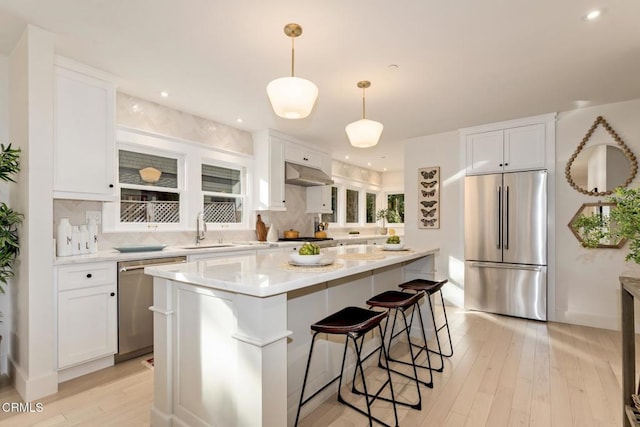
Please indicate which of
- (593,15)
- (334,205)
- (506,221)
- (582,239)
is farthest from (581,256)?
(334,205)

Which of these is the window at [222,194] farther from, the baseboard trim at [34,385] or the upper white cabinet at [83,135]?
the baseboard trim at [34,385]

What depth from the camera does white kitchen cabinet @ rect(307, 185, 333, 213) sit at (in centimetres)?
580

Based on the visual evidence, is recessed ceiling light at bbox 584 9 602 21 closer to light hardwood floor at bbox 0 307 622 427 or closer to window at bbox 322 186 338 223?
light hardwood floor at bbox 0 307 622 427

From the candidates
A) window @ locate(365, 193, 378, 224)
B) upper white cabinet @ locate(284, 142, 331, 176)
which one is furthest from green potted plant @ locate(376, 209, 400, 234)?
upper white cabinet @ locate(284, 142, 331, 176)

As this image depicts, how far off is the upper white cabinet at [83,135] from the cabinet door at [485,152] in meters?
4.30

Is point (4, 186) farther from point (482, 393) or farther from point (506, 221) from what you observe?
point (506, 221)

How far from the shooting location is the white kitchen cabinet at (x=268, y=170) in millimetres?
4723

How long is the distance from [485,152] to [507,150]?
0.27m

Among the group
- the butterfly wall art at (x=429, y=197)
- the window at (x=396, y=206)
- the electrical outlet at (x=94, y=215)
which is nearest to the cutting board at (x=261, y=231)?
the electrical outlet at (x=94, y=215)

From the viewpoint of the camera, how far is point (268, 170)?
4723mm

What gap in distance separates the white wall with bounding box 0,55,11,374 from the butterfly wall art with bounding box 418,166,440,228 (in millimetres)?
4749

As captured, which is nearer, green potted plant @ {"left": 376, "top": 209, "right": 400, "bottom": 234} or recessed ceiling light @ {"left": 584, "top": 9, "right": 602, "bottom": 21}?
recessed ceiling light @ {"left": 584, "top": 9, "right": 602, "bottom": 21}

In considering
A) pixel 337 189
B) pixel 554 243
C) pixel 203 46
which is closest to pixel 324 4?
pixel 203 46

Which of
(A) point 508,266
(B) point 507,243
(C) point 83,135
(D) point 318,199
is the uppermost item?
(C) point 83,135
